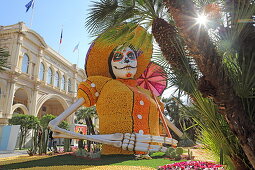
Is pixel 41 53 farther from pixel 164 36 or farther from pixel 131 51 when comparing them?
pixel 164 36

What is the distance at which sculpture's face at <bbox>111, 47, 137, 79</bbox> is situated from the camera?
24.5ft

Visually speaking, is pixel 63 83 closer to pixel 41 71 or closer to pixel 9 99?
pixel 41 71

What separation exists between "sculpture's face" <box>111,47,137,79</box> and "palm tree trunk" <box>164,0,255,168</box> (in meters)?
5.50

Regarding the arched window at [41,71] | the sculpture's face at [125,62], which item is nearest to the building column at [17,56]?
the arched window at [41,71]

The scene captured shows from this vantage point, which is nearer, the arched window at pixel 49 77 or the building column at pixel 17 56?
the building column at pixel 17 56

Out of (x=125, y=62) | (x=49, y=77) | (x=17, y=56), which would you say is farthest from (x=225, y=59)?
(x=49, y=77)

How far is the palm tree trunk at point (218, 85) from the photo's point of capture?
1.62 m

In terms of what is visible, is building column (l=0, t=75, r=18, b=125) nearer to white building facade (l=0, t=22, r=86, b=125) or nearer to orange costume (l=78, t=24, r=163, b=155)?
white building facade (l=0, t=22, r=86, b=125)

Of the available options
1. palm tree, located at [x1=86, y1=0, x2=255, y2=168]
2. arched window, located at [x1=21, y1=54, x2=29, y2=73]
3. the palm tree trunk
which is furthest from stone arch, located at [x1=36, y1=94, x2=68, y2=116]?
the palm tree trunk

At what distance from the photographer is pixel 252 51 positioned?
1732mm

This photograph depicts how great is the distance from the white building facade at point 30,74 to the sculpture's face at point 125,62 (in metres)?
13.2

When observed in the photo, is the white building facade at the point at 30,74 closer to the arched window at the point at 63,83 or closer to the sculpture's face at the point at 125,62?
the arched window at the point at 63,83

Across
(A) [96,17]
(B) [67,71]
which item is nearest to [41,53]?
(B) [67,71]

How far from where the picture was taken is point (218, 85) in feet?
5.66
